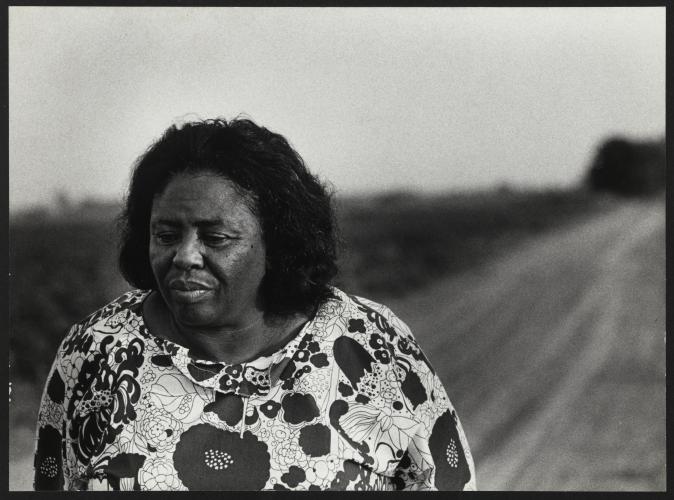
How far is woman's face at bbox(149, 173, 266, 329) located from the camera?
94.3 inches

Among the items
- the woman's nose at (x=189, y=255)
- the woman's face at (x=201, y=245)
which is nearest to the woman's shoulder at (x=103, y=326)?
the woman's face at (x=201, y=245)

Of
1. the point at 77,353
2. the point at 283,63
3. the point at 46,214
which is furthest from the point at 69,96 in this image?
the point at 77,353

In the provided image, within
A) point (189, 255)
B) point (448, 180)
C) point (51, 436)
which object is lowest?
point (51, 436)

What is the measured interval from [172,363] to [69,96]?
117 cm

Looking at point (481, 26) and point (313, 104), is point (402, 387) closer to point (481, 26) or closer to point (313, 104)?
point (313, 104)

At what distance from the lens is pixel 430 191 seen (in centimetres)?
313

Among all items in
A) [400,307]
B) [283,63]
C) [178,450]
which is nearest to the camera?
[178,450]

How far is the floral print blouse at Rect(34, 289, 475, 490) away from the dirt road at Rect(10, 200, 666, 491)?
0.61m

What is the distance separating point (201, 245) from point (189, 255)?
0.16ft

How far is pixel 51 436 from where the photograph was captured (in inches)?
104

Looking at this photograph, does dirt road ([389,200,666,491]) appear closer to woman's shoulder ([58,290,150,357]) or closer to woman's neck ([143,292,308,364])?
woman's neck ([143,292,308,364])

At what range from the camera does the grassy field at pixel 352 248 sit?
3082 mm

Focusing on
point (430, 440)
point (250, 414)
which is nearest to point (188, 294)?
point (250, 414)

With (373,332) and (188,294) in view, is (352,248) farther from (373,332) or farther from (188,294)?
(188,294)
